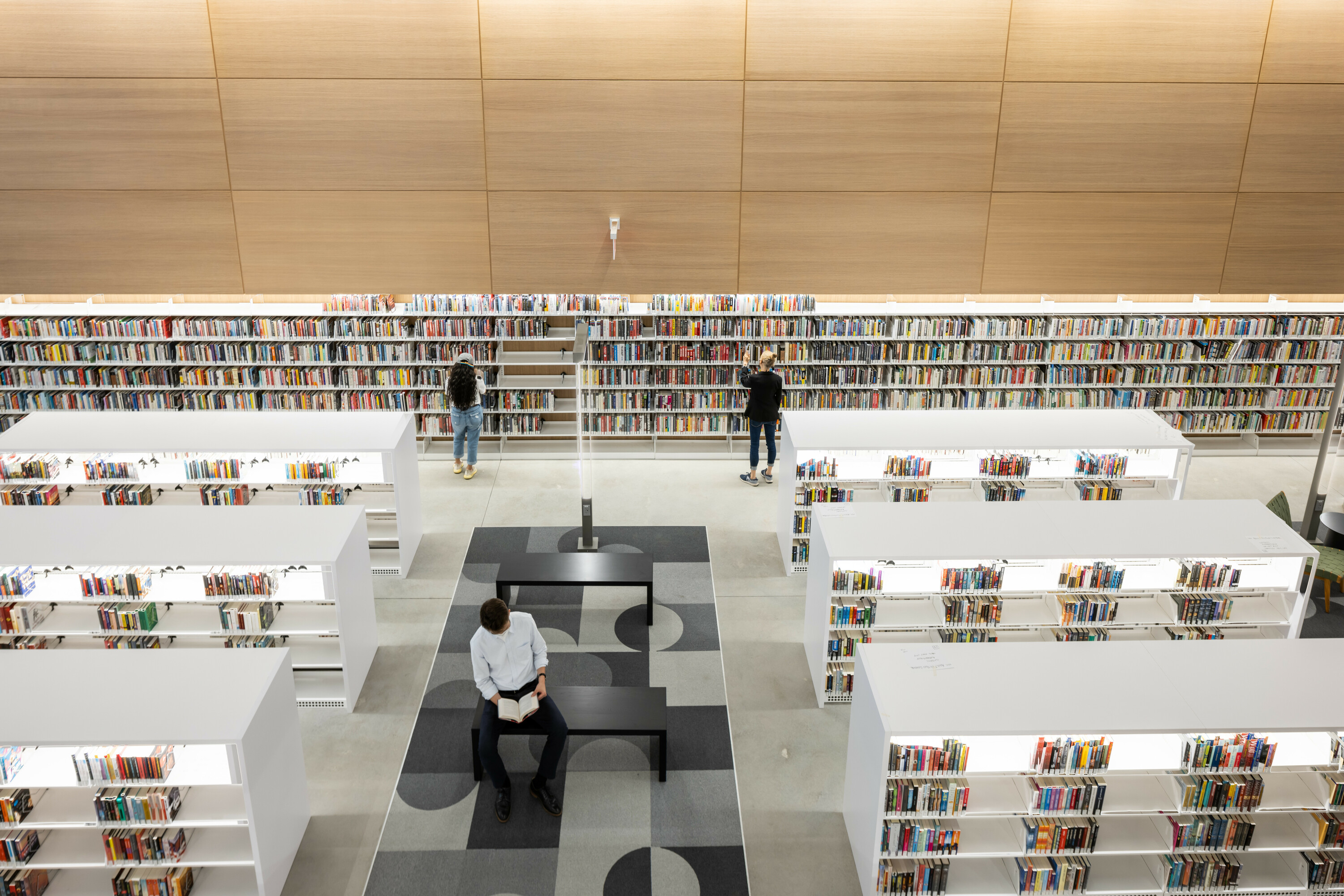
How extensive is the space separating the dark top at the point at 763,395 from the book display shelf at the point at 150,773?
5.32 meters

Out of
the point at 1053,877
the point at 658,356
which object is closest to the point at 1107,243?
the point at 658,356

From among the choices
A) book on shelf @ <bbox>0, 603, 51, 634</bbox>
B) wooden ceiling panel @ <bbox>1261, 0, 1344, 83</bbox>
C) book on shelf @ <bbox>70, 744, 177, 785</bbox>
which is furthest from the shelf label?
wooden ceiling panel @ <bbox>1261, 0, 1344, 83</bbox>

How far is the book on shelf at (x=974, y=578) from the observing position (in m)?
6.05

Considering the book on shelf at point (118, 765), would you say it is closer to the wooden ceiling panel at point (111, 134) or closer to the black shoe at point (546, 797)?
the black shoe at point (546, 797)

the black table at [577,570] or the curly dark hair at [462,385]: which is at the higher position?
the curly dark hair at [462,385]

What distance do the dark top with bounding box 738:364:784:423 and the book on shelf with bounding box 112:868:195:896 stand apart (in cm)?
611

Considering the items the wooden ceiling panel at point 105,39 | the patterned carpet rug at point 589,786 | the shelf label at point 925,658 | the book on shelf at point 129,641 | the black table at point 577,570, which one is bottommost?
the patterned carpet rug at point 589,786

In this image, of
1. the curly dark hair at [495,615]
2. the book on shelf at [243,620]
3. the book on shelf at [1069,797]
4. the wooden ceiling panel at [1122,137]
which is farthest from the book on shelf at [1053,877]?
the wooden ceiling panel at [1122,137]

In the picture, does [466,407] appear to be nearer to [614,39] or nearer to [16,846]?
[614,39]

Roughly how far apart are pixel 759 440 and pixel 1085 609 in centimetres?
411

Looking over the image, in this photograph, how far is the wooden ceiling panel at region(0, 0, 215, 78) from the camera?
922 cm

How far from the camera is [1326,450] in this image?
334 inches

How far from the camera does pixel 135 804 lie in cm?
454

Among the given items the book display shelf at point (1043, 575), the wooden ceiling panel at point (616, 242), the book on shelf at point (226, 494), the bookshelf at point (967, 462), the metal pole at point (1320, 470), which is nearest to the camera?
the book display shelf at point (1043, 575)
